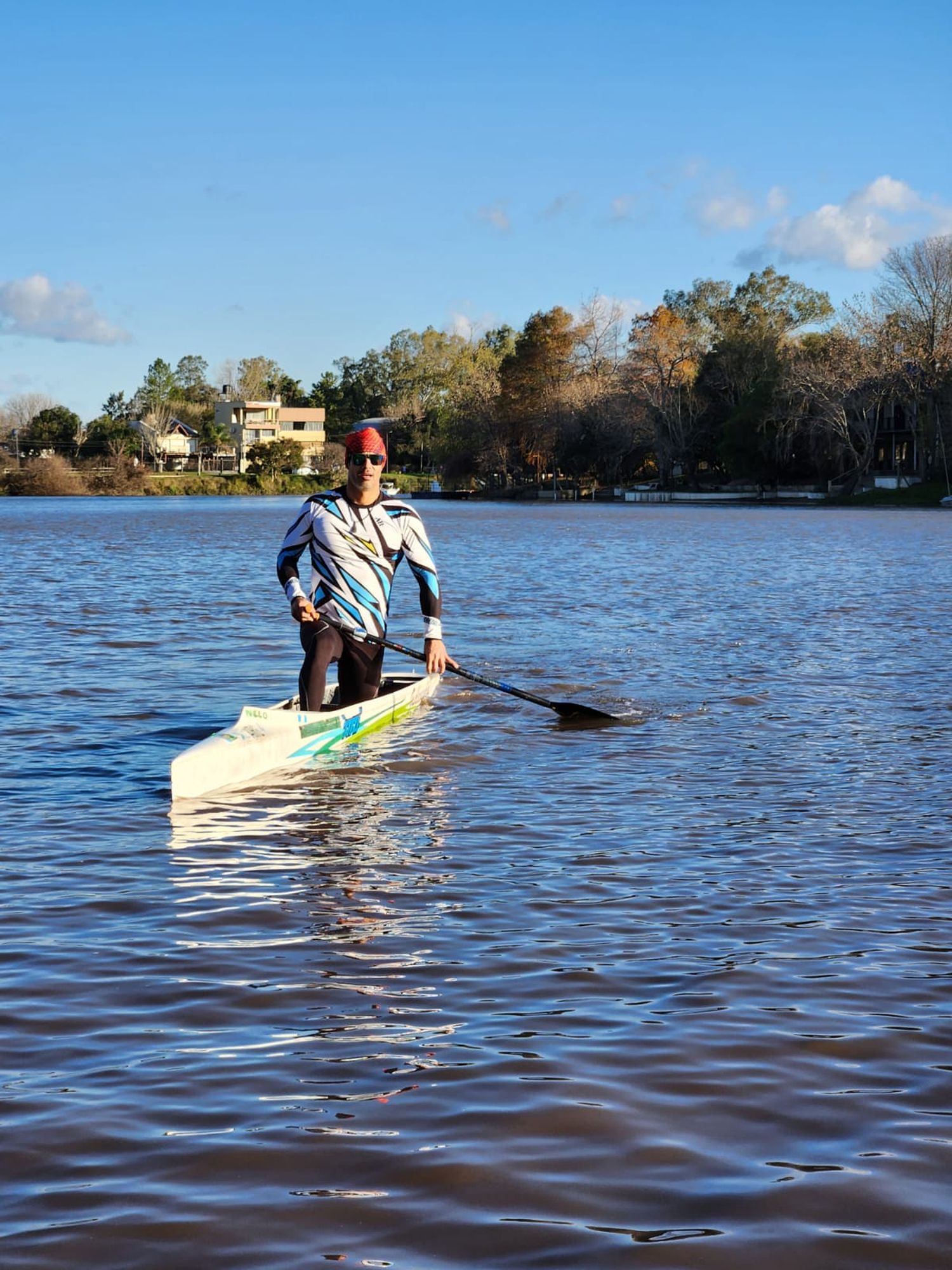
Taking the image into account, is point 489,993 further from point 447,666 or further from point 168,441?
point 168,441

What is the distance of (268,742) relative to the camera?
31.6 ft

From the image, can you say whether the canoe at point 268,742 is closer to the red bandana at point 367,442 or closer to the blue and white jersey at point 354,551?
the blue and white jersey at point 354,551

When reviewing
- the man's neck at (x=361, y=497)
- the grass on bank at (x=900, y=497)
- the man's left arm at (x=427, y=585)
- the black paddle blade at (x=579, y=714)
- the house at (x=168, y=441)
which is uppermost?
the house at (x=168, y=441)

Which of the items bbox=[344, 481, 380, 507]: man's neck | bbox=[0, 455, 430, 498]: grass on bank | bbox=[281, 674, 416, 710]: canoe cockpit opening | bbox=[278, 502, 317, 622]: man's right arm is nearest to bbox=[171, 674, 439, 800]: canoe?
bbox=[281, 674, 416, 710]: canoe cockpit opening

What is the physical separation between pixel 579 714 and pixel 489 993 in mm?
7304

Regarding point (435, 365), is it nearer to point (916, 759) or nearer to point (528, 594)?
point (528, 594)

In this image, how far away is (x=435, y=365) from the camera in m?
182

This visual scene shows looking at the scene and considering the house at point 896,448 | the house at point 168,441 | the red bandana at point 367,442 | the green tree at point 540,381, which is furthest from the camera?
the house at point 168,441

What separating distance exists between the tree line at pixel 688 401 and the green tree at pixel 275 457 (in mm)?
12725

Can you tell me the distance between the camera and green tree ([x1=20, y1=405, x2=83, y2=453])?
151m

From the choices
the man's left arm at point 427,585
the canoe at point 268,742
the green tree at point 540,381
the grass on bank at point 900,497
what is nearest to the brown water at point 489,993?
the canoe at point 268,742

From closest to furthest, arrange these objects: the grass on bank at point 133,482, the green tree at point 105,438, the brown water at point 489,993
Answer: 1. the brown water at point 489,993
2. the grass on bank at point 133,482
3. the green tree at point 105,438

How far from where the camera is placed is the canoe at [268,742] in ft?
29.6

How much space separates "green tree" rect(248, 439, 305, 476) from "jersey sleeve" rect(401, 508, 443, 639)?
136866mm
